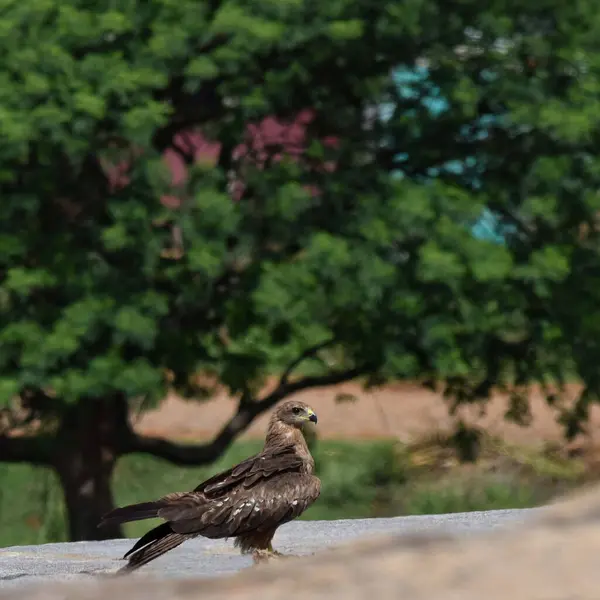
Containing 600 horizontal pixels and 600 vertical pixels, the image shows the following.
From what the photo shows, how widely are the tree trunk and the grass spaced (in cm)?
A: 256

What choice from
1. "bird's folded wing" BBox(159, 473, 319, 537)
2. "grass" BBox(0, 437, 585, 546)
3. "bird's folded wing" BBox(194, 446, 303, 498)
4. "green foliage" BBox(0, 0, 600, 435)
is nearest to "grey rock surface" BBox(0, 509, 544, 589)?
"bird's folded wing" BBox(159, 473, 319, 537)

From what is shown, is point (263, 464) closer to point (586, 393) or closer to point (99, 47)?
point (99, 47)

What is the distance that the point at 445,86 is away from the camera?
1220cm

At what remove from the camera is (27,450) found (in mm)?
13961

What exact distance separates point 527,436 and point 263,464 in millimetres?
16149

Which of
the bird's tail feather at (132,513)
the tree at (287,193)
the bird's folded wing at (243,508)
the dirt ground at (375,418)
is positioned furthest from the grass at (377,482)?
the bird's tail feather at (132,513)

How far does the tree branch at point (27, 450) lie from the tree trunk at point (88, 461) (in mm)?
214

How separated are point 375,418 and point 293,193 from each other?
13.7 m

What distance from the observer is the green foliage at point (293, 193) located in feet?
37.0

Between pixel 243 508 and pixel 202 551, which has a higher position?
pixel 243 508

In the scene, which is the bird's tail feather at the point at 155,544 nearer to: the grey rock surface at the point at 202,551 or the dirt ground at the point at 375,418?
the grey rock surface at the point at 202,551

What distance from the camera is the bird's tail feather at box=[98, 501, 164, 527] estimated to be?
210 inches

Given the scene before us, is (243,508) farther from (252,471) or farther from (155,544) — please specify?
(155,544)

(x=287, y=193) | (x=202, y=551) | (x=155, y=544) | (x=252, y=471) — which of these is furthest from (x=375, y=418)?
(x=155, y=544)
